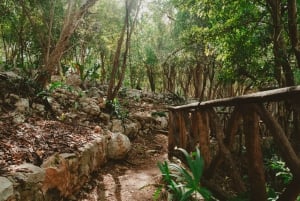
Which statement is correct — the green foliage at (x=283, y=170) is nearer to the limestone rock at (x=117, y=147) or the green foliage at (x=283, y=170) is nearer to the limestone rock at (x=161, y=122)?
the limestone rock at (x=117, y=147)

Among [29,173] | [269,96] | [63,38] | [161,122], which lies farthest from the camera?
[161,122]

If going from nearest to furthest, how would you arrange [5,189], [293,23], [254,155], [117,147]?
[254,155]
[5,189]
[293,23]
[117,147]

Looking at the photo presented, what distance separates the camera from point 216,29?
22.9ft

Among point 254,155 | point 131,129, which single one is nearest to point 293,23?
point 254,155

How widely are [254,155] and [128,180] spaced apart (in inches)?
144

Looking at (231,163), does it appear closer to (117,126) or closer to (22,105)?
(22,105)

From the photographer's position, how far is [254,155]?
97.1 inches

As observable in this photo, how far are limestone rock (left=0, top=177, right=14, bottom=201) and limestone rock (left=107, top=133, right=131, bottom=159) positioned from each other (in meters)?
3.71

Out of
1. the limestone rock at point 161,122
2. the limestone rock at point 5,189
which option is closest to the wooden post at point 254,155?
the limestone rock at point 5,189

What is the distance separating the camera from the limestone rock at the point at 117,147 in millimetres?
6809

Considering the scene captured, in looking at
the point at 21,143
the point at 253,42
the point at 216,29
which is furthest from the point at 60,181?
the point at 253,42

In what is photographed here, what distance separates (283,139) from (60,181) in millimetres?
3108

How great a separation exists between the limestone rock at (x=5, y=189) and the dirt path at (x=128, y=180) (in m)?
1.55

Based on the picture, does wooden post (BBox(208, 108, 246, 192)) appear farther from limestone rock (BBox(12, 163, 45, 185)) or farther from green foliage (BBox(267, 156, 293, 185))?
limestone rock (BBox(12, 163, 45, 185))
